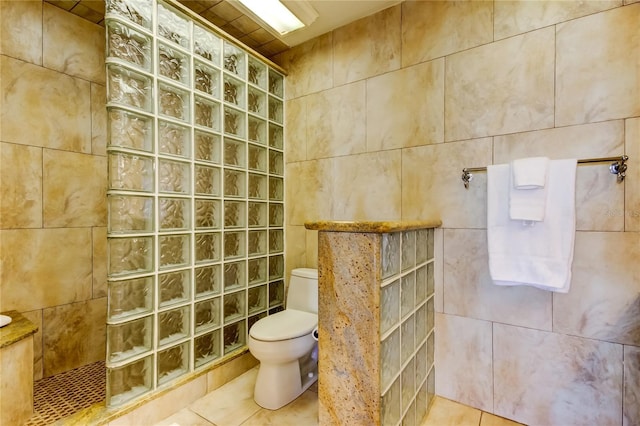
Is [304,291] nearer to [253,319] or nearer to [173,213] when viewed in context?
[253,319]

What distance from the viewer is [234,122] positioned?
203cm

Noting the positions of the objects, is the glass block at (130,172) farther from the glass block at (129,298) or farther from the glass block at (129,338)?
the glass block at (129,338)

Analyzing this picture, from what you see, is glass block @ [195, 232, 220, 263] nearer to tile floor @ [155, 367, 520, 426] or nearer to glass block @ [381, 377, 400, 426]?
tile floor @ [155, 367, 520, 426]

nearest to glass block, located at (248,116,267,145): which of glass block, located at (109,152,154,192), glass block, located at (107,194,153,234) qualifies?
glass block, located at (109,152,154,192)

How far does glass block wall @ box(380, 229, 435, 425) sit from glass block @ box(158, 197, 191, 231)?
120 centimetres

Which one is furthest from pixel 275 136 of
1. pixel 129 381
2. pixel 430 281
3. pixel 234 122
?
pixel 129 381

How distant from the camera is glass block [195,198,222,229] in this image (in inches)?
70.0

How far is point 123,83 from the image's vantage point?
1.45 metres

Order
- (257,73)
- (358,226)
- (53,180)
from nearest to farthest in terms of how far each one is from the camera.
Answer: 1. (358,226)
2. (53,180)
3. (257,73)

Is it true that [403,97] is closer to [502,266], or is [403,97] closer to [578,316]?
[502,266]

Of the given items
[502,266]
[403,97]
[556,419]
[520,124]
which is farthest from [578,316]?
[403,97]

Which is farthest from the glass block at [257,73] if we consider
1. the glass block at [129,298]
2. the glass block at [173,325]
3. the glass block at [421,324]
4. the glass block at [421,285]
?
the glass block at [421,324]

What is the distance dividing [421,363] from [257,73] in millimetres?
2165

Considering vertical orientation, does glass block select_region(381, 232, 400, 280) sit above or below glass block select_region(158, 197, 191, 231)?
below
